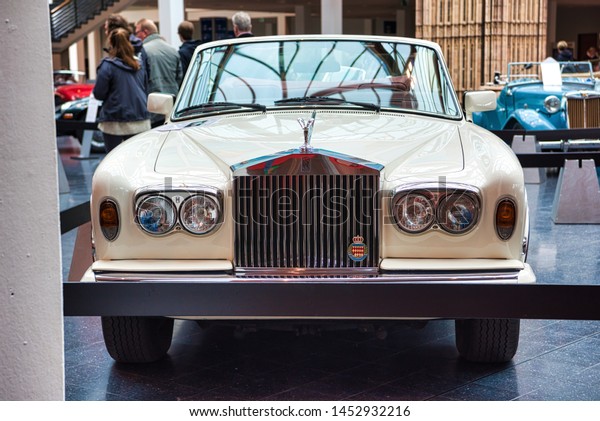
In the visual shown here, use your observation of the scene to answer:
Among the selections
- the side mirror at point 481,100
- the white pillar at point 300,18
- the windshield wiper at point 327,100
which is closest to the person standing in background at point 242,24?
the side mirror at point 481,100

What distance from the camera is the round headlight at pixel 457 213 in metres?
3.80

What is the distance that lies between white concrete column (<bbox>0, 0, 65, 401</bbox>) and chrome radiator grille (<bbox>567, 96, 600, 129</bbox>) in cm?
996

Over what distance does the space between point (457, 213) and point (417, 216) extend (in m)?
0.16

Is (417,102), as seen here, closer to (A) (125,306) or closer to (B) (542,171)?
(A) (125,306)

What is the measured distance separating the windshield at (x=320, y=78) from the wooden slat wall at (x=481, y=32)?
47.8 ft

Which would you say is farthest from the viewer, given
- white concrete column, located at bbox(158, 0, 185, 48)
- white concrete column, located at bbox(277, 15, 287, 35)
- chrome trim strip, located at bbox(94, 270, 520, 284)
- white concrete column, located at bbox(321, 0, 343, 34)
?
white concrete column, located at bbox(277, 15, 287, 35)

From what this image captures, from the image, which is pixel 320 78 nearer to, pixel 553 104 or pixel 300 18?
pixel 553 104

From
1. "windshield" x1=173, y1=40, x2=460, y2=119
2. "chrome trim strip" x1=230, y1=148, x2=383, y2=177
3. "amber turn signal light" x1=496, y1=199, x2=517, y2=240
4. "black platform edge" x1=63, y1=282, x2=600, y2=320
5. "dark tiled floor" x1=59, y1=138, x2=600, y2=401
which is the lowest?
"dark tiled floor" x1=59, y1=138, x2=600, y2=401

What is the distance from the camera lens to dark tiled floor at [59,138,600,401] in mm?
3980

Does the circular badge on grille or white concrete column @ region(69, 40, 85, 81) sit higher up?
white concrete column @ region(69, 40, 85, 81)

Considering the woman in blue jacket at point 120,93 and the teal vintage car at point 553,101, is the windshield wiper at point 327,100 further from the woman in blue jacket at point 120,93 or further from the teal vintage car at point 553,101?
the teal vintage car at point 553,101

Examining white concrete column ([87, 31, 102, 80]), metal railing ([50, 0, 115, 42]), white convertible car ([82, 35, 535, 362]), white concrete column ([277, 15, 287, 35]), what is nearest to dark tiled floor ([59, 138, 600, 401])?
white convertible car ([82, 35, 535, 362])

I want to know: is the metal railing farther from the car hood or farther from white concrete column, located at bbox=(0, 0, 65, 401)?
white concrete column, located at bbox=(0, 0, 65, 401)

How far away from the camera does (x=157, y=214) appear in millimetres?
3852
